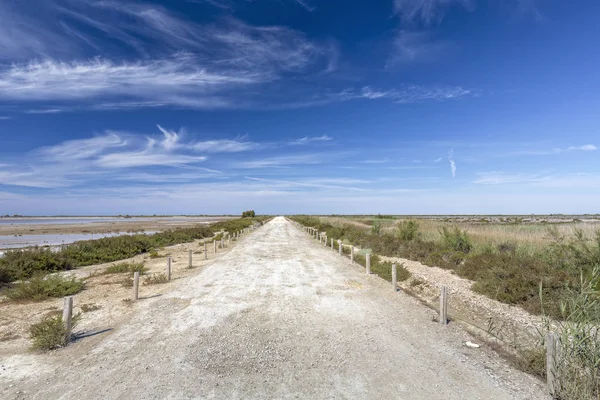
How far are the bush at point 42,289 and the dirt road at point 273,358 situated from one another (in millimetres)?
4137

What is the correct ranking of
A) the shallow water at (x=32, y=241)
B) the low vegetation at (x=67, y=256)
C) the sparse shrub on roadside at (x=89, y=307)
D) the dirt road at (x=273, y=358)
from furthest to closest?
the shallow water at (x=32, y=241)
the low vegetation at (x=67, y=256)
the sparse shrub on roadside at (x=89, y=307)
the dirt road at (x=273, y=358)

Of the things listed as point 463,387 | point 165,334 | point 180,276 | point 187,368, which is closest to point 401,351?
point 463,387

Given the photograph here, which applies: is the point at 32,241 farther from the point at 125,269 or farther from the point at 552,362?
the point at 552,362

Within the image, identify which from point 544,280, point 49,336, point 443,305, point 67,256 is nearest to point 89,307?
point 49,336

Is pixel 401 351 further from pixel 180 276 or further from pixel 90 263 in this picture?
pixel 90 263

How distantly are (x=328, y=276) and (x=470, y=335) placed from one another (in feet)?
25.1

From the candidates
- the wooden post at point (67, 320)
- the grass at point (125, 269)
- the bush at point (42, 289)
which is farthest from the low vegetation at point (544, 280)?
the bush at point (42, 289)

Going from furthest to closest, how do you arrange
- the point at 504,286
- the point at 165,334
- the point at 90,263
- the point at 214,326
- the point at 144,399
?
the point at 90,263 → the point at 504,286 → the point at 214,326 → the point at 165,334 → the point at 144,399

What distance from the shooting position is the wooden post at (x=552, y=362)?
5.05 meters

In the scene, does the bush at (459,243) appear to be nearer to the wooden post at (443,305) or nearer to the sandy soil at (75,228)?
the wooden post at (443,305)

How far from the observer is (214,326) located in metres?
8.16

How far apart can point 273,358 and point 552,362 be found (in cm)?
476

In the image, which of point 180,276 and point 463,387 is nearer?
point 463,387

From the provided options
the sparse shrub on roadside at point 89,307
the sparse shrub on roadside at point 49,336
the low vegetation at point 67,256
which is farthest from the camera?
the low vegetation at point 67,256
